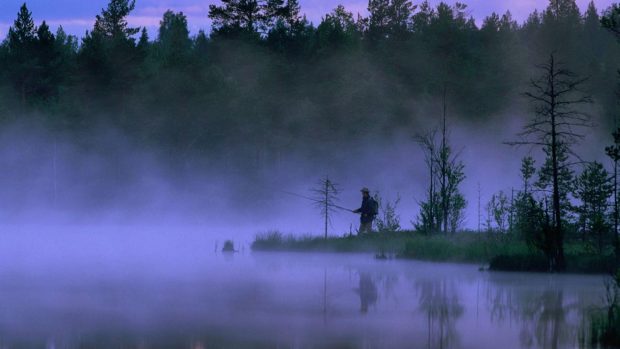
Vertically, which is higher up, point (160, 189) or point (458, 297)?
point (160, 189)

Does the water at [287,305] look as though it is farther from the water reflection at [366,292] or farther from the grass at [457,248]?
the grass at [457,248]

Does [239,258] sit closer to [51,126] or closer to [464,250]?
[464,250]

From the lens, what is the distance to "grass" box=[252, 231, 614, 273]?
2466cm

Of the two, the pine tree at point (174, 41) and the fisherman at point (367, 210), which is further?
the pine tree at point (174, 41)

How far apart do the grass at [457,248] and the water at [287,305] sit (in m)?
0.83

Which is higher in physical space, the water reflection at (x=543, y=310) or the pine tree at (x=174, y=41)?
the pine tree at (x=174, y=41)

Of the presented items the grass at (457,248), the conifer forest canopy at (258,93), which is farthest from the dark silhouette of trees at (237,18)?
the grass at (457,248)

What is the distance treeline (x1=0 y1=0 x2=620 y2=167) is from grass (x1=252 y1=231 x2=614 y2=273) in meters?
33.1

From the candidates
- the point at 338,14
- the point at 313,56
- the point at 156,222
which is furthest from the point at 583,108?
the point at 156,222

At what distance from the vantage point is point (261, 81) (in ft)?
→ 232

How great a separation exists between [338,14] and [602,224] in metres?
76.2

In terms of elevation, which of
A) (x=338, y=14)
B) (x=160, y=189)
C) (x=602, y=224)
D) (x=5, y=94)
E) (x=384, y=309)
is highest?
(x=338, y=14)

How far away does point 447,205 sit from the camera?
31906 mm

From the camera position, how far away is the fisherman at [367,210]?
34.9 meters
